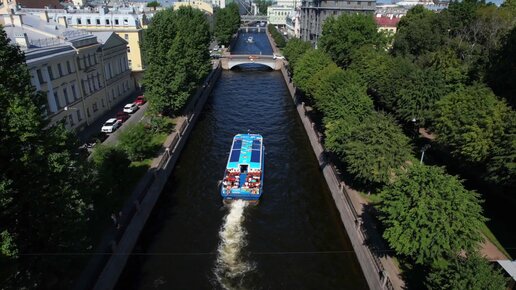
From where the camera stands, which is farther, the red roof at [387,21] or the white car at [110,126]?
the red roof at [387,21]

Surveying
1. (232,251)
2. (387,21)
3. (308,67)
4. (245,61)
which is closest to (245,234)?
(232,251)

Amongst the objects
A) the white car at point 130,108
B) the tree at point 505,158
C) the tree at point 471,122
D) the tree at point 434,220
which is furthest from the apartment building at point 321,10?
the tree at point 434,220

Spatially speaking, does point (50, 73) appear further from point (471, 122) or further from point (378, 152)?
point (471, 122)

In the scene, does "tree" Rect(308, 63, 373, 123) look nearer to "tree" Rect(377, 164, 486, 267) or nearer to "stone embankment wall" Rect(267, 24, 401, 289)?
"stone embankment wall" Rect(267, 24, 401, 289)

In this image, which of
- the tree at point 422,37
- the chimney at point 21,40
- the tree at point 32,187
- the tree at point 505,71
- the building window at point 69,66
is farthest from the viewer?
the tree at point 422,37

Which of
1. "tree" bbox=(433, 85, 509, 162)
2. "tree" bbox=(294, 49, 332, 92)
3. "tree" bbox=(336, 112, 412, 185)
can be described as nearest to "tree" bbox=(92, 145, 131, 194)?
"tree" bbox=(336, 112, 412, 185)

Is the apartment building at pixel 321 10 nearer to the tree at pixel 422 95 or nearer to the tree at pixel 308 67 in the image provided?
the tree at pixel 308 67

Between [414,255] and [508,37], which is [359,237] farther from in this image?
[508,37]

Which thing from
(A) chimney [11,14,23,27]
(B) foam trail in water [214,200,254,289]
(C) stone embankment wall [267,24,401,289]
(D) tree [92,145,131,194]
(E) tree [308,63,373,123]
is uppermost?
(A) chimney [11,14,23,27]
